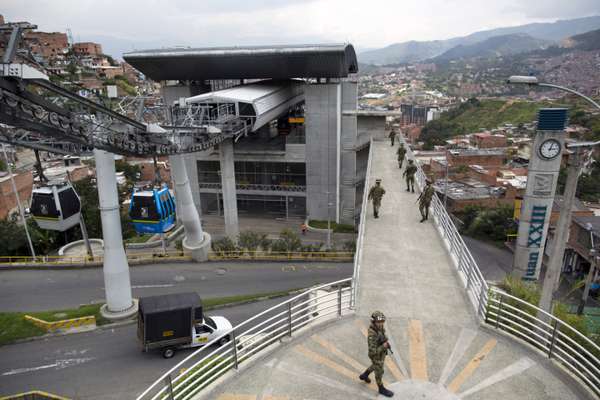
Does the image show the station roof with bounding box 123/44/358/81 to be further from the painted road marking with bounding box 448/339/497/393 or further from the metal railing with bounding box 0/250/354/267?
the painted road marking with bounding box 448/339/497/393

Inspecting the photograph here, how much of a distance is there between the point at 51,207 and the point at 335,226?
2448 cm

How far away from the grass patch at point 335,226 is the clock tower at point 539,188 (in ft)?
55.1

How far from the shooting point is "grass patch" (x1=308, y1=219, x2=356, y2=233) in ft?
122

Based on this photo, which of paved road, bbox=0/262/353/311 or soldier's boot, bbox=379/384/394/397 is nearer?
soldier's boot, bbox=379/384/394/397

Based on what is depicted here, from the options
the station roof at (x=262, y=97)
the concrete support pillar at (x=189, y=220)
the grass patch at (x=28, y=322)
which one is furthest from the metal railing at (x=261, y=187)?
the grass patch at (x=28, y=322)

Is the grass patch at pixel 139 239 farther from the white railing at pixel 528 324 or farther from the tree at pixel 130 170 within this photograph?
the tree at pixel 130 170

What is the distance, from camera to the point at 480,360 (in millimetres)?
7730

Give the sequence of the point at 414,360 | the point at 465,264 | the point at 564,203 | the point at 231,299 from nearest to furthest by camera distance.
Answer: the point at 414,360 < the point at 564,203 < the point at 465,264 < the point at 231,299

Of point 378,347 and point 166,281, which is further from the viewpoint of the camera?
point 166,281

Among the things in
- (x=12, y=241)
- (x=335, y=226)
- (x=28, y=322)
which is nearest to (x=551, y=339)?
(x=28, y=322)

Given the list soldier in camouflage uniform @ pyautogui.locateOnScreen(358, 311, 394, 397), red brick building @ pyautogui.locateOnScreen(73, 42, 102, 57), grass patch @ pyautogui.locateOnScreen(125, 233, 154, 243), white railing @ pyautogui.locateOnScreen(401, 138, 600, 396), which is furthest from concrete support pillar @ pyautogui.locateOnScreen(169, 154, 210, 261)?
red brick building @ pyautogui.locateOnScreen(73, 42, 102, 57)

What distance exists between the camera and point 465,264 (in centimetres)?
1108

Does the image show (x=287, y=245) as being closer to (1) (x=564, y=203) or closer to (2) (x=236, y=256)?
(2) (x=236, y=256)

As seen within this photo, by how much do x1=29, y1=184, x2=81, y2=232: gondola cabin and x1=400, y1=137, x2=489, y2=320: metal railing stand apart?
16081mm
